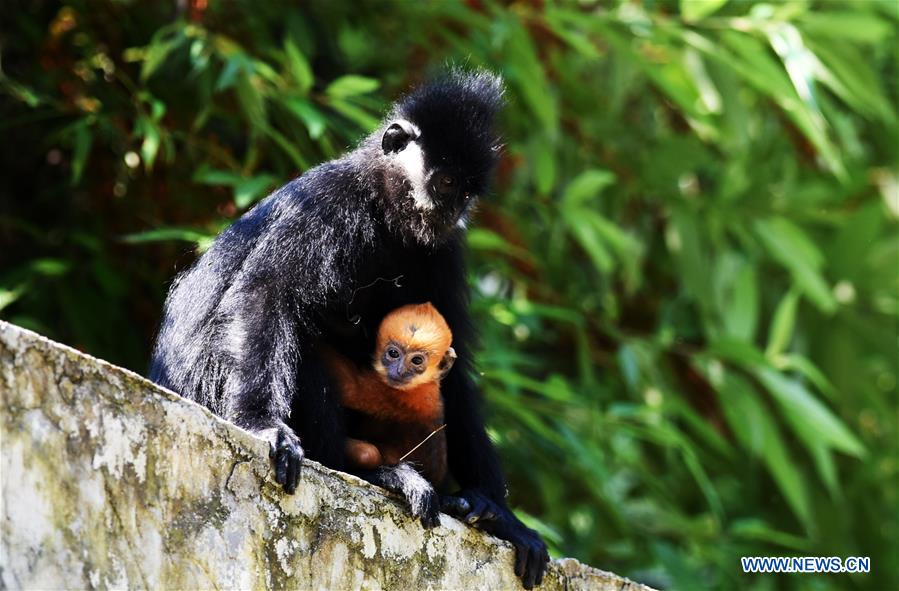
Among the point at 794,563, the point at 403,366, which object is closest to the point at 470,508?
the point at 403,366

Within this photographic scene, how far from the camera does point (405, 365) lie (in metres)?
3.43

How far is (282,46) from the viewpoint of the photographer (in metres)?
5.60

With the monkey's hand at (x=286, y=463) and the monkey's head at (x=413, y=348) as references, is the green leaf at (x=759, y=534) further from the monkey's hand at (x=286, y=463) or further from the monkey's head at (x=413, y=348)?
the monkey's hand at (x=286, y=463)

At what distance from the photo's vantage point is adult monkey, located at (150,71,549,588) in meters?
3.21

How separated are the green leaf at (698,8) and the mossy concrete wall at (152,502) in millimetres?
3070

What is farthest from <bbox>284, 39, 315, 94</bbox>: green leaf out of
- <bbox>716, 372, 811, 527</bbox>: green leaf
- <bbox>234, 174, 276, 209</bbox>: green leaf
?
<bbox>716, 372, 811, 527</bbox>: green leaf

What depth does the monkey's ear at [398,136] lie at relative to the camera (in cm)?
366

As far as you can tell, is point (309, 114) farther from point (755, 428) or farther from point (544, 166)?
point (755, 428)

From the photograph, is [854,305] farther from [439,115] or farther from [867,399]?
[439,115]

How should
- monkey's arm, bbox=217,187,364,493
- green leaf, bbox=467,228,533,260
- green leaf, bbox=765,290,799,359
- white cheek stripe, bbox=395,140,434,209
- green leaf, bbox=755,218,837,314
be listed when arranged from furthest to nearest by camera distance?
green leaf, bbox=755,218,837,314 < green leaf, bbox=765,290,799,359 < green leaf, bbox=467,228,533,260 < white cheek stripe, bbox=395,140,434,209 < monkey's arm, bbox=217,187,364,493

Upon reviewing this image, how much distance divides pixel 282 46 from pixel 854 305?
10.6 feet

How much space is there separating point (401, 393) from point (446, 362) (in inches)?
7.5

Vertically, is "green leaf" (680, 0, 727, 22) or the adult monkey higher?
"green leaf" (680, 0, 727, 22)

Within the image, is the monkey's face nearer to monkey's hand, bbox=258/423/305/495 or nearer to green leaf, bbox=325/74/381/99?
monkey's hand, bbox=258/423/305/495
